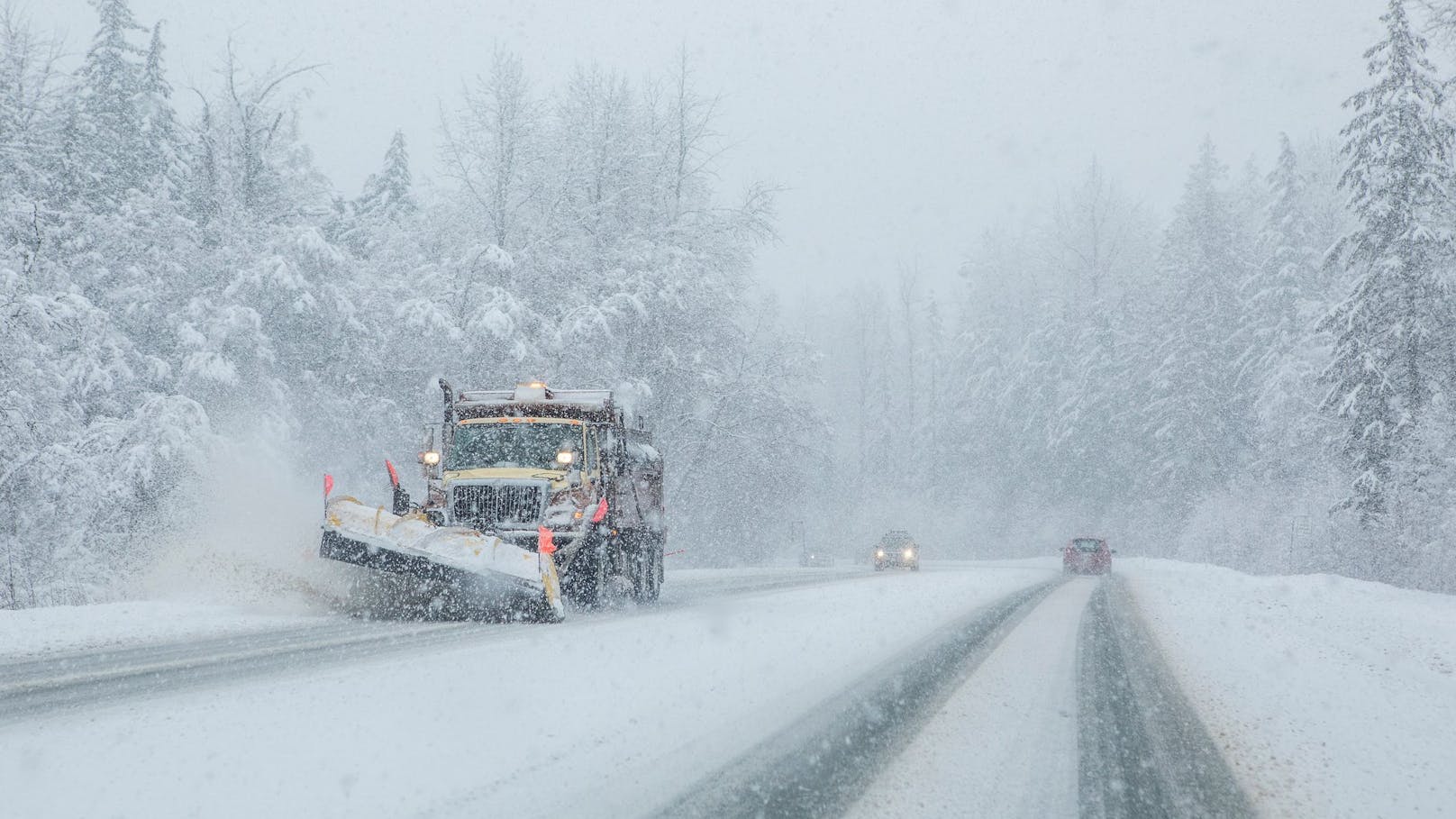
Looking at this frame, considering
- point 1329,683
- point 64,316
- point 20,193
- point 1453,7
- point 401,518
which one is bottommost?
point 1329,683

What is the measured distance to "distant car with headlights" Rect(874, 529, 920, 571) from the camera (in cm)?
3438

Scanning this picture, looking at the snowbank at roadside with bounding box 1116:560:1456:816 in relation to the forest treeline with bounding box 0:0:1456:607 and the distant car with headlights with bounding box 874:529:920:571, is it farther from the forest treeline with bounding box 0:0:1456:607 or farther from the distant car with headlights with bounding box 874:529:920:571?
the distant car with headlights with bounding box 874:529:920:571

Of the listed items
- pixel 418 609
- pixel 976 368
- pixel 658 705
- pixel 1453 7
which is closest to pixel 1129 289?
pixel 976 368

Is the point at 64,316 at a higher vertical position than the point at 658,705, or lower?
higher

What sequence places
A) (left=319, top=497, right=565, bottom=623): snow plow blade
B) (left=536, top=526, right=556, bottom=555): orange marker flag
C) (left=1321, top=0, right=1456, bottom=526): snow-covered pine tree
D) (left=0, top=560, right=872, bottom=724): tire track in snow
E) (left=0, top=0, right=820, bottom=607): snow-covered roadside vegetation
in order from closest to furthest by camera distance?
(left=0, top=560, right=872, bottom=724): tire track in snow, (left=319, top=497, right=565, bottom=623): snow plow blade, (left=536, top=526, right=556, bottom=555): orange marker flag, (left=0, top=0, right=820, bottom=607): snow-covered roadside vegetation, (left=1321, top=0, right=1456, bottom=526): snow-covered pine tree

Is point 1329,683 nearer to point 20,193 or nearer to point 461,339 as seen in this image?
point 461,339

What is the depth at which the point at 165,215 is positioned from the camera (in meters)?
23.7

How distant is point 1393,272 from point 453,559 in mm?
24774

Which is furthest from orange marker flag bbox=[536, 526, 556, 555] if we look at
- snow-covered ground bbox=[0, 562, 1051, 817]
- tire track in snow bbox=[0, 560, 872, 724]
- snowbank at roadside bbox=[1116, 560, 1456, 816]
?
snowbank at roadside bbox=[1116, 560, 1456, 816]

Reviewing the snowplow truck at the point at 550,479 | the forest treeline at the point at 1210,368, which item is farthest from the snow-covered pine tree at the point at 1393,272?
the snowplow truck at the point at 550,479

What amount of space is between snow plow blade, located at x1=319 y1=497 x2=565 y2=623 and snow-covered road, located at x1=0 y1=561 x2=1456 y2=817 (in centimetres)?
41

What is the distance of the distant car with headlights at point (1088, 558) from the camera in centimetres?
3288

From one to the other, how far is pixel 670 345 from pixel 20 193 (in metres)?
16.8

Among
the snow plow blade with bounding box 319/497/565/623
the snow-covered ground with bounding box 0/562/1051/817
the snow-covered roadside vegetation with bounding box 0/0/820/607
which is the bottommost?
the snow-covered ground with bounding box 0/562/1051/817
